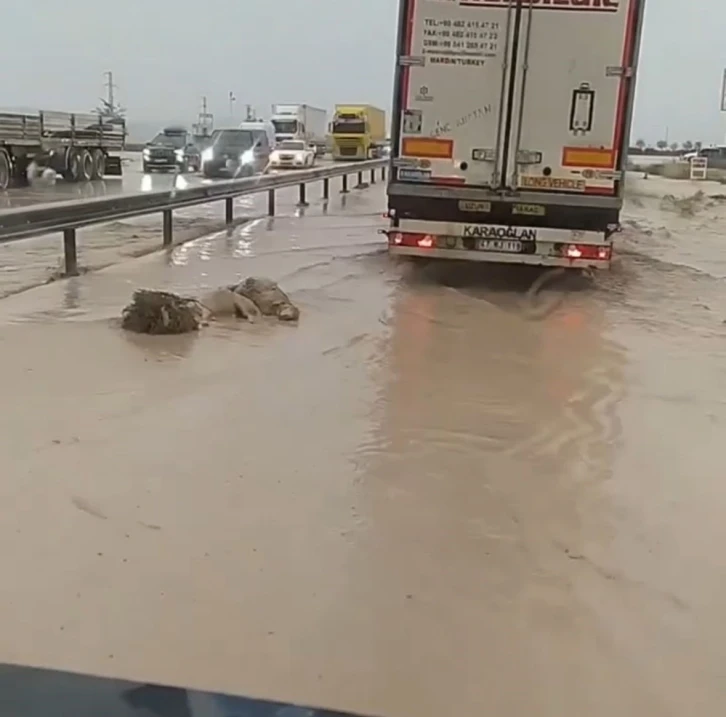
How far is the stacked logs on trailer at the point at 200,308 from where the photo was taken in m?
8.22

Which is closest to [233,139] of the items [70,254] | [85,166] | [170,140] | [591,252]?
[170,140]

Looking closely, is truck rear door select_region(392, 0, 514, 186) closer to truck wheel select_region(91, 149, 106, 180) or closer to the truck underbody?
the truck underbody

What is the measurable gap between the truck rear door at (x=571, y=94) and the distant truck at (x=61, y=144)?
64.1 ft

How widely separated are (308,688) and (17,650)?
38.2 inches

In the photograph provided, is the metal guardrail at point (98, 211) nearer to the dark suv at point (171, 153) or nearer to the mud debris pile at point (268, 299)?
the mud debris pile at point (268, 299)

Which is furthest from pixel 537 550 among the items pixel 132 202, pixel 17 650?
pixel 132 202

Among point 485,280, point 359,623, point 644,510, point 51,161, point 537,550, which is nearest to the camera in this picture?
point 359,623

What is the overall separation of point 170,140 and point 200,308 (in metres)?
37.0

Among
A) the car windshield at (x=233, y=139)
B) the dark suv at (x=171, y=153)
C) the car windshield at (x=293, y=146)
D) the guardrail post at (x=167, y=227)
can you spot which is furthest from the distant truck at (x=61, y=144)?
the guardrail post at (x=167, y=227)

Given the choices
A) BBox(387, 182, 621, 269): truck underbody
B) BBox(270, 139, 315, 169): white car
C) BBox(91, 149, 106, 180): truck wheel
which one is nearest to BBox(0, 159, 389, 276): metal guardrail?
BBox(387, 182, 621, 269): truck underbody

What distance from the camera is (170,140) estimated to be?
144 feet

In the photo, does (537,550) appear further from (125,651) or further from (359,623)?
(125,651)

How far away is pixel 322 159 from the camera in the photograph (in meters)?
57.3

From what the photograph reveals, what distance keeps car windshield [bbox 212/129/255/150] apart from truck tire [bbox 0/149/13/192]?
11.1 meters
